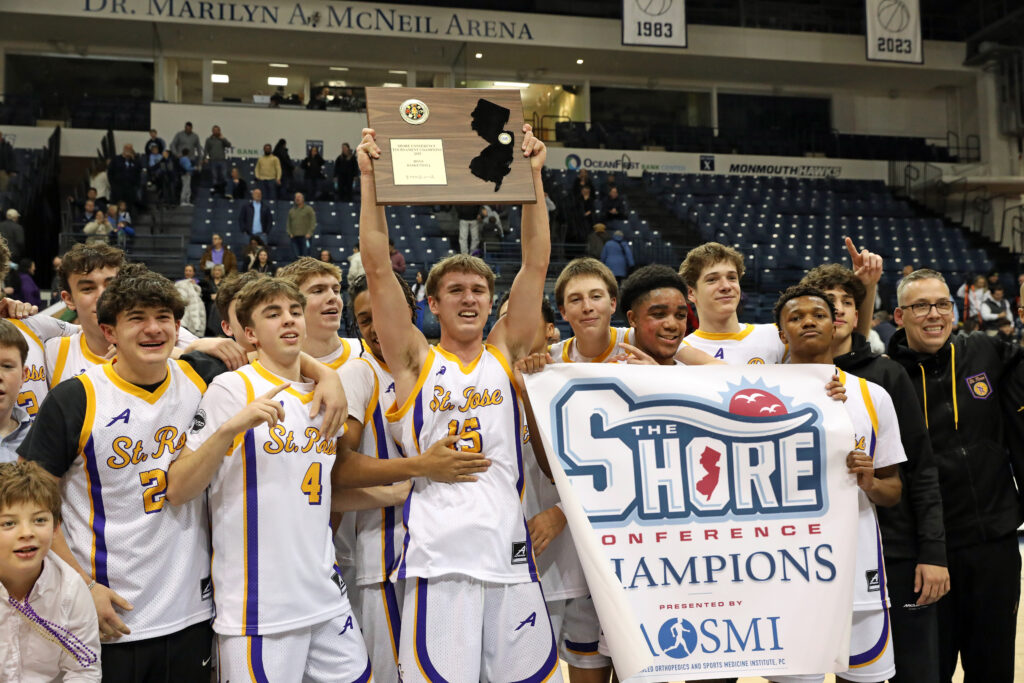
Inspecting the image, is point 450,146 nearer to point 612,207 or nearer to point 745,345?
point 745,345

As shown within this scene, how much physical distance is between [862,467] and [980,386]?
0.84 meters

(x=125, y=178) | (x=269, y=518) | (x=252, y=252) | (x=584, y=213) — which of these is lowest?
(x=269, y=518)

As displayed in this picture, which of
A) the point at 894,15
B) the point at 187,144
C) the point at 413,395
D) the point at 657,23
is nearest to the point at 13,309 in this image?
the point at 413,395

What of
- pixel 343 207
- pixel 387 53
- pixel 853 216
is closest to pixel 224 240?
pixel 343 207

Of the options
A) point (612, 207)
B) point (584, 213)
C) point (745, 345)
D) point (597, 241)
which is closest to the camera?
point (745, 345)

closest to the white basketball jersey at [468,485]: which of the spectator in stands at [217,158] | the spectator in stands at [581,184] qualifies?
the spectator in stands at [581,184]

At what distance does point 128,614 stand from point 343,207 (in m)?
14.7

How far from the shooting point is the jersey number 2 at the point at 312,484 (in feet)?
9.71

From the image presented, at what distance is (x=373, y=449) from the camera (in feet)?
11.0

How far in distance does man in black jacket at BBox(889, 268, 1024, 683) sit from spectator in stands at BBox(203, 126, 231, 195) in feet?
50.6

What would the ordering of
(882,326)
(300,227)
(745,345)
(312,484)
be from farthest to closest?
(300,227)
(882,326)
(745,345)
(312,484)

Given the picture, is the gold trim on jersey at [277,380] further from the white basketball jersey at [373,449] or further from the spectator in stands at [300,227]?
the spectator in stands at [300,227]

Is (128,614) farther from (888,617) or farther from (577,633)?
(888,617)

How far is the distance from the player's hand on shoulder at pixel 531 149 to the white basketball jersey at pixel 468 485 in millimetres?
729
